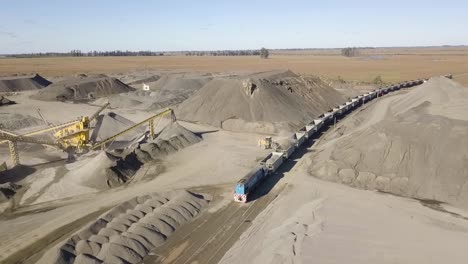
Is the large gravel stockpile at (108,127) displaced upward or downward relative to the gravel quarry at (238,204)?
upward

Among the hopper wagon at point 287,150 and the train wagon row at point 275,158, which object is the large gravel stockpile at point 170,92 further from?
the hopper wagon at point 287,150

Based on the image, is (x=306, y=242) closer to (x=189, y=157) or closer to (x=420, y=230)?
(x=420, y=230)

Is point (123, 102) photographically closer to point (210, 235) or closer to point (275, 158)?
point (275, 158)

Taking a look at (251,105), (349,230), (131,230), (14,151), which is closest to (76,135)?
(14,151)

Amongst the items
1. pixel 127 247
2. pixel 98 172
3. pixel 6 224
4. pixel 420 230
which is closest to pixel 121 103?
pixel 98 172


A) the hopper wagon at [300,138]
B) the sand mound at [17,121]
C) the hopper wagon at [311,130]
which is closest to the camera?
the hopper wagon at [300,138]

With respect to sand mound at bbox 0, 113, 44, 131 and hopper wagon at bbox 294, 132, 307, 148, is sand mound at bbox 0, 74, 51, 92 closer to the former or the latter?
sand mound at bbox 0, 113, 44, 131

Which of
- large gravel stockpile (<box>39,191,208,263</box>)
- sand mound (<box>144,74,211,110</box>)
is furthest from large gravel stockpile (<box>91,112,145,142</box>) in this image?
sand mound (<box>144,74,211,110</box>)

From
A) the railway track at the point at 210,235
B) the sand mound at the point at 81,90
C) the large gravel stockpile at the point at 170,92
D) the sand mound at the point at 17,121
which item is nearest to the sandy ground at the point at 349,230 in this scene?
the railway track at the point at 210,235
